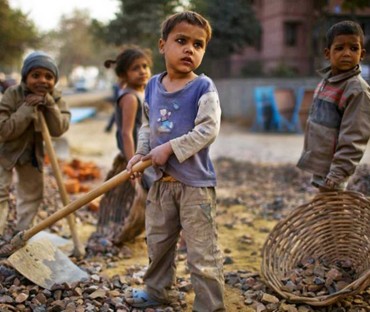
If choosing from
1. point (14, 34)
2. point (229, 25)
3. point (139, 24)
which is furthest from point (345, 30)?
point (229, 25)

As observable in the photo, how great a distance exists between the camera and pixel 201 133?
2.44 metres

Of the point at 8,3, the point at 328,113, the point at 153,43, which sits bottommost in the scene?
the point at 328,113

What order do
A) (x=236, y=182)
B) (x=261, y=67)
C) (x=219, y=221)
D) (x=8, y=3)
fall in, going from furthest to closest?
1. (x=261, y=67)
2. (x=8, y=3)
3. (x=236, y=182)
4. (x=219, y=221)

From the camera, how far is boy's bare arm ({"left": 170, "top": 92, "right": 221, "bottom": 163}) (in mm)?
2438

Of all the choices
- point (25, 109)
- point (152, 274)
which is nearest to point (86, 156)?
point (25, 109)

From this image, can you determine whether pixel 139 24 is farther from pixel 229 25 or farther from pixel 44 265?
pixel 44 265

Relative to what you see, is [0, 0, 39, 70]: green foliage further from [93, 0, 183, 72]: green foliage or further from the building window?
the building window

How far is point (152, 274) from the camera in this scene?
290cm

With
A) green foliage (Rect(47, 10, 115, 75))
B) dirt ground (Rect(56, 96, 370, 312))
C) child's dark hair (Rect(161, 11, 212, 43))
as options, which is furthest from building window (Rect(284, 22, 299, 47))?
green foliage (Rect(47, 10, 115, 75))

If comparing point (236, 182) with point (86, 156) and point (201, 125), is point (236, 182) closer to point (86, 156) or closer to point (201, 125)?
point (86, 156)

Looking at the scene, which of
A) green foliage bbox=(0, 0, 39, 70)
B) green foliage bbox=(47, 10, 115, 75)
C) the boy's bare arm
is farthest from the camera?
green foliage bbox=(47, 10, 115, 75)

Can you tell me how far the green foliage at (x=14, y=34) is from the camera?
1584 cm

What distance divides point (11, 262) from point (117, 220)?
4.76 ft

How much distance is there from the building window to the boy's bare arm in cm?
2380
